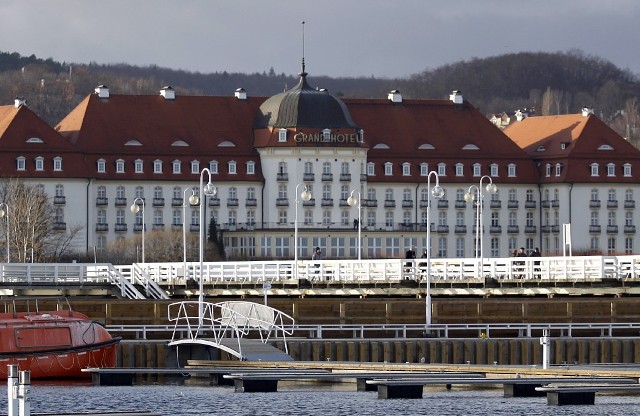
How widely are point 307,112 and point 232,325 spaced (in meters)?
105

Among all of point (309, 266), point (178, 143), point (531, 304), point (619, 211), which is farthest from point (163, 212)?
point (531, 304)

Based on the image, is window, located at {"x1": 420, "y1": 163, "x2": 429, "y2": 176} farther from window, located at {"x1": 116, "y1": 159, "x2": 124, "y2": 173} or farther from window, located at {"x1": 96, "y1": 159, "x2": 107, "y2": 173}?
window, located at {"x1": 96, "y1": 159, "x2": 107, "y2": 173}

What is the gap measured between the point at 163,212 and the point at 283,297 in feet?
280

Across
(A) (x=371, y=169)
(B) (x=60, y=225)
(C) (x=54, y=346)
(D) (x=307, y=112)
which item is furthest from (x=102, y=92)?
(C) (x=54, y=346)

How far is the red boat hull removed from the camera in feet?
254

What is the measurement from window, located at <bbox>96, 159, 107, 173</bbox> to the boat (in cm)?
10258

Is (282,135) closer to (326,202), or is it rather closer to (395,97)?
(326,202)

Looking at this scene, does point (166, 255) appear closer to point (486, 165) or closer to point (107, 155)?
point (107, 155)

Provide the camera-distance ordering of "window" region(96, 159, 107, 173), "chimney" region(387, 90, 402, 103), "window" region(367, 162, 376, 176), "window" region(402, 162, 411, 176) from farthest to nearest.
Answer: "chimney" region(387, 90, 402, 103)
"window" region(402, 162, 411, 176)
"window" region(367, 162, 376, 176)
"window" region(96, 159, 107, 173)

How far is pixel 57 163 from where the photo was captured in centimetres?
17788

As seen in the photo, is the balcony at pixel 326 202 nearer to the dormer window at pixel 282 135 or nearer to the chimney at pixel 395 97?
the dormer window at pixel 282 135

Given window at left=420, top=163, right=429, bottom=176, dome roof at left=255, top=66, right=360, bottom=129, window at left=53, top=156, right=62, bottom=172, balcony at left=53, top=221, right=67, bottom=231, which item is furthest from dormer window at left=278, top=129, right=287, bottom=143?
balcony at left=53, top=221, right=67, bottom=231

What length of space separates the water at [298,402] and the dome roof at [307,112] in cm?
10945

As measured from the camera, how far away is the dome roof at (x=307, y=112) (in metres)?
183
